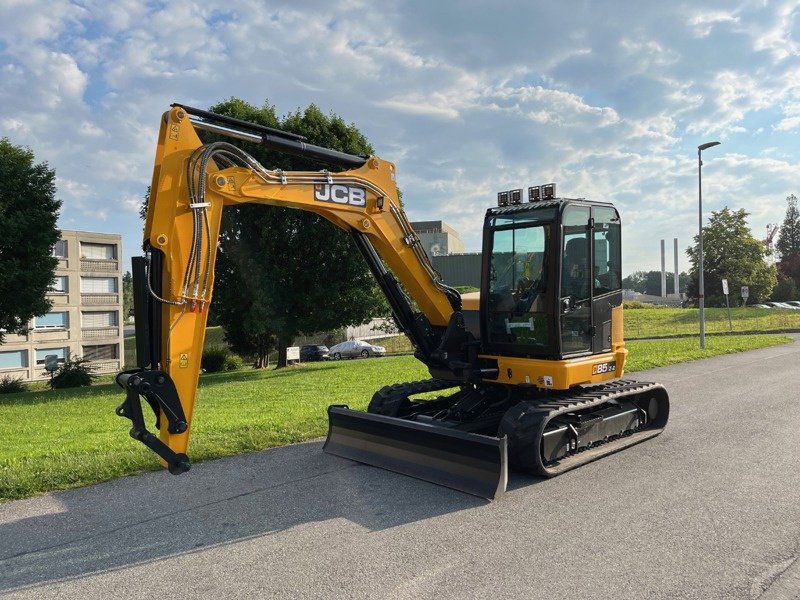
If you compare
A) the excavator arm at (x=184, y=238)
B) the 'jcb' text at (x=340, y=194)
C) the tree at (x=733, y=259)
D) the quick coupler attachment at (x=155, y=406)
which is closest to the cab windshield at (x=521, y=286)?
the 'jcb' text at (x=340, y=194)

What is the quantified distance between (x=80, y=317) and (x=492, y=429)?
152 feet

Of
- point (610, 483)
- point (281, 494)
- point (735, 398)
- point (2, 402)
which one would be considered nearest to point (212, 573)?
point (281, 494)

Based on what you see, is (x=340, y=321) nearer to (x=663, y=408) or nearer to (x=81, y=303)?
(x=663, y=408)

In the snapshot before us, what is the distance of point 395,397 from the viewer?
7875mm

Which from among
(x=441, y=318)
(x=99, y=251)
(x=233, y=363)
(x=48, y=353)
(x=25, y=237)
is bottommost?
(x=48, y=353)

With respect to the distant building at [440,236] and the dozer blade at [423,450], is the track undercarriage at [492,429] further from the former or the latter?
the distant building at [440,236]

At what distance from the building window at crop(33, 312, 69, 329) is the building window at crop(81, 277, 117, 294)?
8.11ft

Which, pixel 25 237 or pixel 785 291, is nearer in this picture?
pixel 25 237

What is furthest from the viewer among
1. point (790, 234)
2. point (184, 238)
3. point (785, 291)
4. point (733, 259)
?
point (790, 234)

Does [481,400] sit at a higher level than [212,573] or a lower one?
higher

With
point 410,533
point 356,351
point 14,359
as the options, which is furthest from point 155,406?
point 14,359

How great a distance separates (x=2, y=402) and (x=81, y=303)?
32.2 meters

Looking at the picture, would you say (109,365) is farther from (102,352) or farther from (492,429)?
(492,429)

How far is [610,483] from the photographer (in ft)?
20.4
